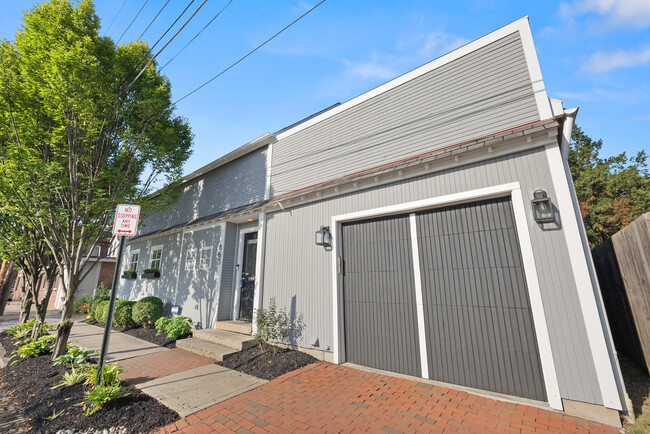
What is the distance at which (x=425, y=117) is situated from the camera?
5086 mm

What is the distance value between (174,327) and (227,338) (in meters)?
2.09

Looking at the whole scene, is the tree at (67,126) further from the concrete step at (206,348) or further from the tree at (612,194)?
the tree at (612,194)

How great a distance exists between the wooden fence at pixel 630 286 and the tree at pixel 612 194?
15148 millimetres

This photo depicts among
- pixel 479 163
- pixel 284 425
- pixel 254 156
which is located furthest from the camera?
pixel 254 156

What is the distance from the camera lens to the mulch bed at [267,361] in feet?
14.4

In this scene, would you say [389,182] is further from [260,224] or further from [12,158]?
[12,158]

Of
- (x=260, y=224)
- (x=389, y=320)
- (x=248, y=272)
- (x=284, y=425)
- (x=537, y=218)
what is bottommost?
(x=284, y=425)

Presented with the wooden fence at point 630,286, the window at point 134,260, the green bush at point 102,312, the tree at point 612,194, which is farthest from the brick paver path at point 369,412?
the tree at point 612,194

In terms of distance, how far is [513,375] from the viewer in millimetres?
3336

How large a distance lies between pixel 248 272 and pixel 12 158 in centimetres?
520

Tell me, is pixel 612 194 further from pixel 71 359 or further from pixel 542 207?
pixel 71 359

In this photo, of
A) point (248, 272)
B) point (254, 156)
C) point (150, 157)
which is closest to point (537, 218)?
point (248, 272)

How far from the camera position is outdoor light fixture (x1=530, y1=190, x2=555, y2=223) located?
3.30 m

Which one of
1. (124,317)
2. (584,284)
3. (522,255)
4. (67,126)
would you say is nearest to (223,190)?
(67,126)
